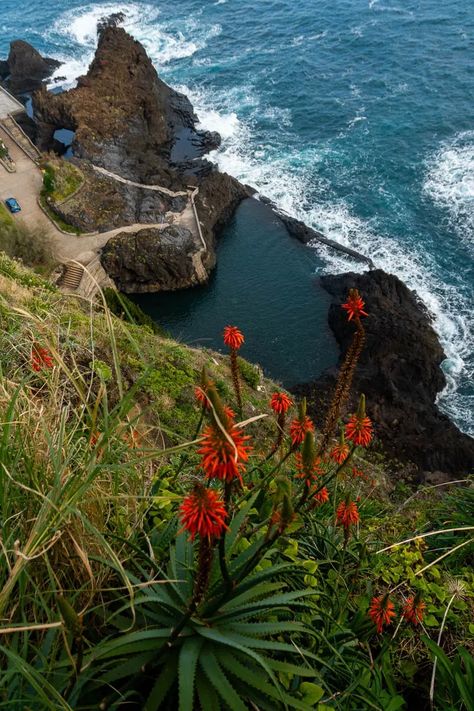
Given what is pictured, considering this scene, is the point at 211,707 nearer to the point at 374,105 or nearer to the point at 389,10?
the point at 374,105

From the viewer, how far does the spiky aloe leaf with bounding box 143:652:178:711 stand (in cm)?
314

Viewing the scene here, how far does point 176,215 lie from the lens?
34.1 meters

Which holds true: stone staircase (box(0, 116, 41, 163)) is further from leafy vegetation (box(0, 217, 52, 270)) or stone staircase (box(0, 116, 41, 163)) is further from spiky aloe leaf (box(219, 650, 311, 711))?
spiky aloe leaf (box(219, 650, 311, 711))

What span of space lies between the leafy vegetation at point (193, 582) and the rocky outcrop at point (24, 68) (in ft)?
177

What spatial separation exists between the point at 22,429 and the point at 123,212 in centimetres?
3064

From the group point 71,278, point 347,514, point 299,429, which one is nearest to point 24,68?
point 71,278

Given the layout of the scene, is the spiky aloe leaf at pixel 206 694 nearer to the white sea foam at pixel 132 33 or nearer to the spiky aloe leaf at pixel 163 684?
the spiky aloe leaf at pixel 163 684

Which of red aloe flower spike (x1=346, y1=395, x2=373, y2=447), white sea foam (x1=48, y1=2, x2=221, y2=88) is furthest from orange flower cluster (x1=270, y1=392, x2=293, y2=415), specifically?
white sea foam (x1=48, y1=2, x2=221, y2=88)

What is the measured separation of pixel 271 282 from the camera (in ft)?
103

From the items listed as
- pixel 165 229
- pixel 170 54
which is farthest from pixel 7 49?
pixel 165 229

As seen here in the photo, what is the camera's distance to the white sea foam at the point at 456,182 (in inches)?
1286

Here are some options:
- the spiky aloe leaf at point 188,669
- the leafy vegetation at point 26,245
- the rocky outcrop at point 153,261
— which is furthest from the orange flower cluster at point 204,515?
the rocky outcrop at point 153,261

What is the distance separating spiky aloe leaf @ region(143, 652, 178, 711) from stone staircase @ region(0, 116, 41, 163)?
124 feet

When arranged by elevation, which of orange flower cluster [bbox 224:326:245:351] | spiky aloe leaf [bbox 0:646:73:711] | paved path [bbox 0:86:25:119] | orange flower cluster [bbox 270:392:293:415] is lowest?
paved path [bbox 0:86:25:119]
